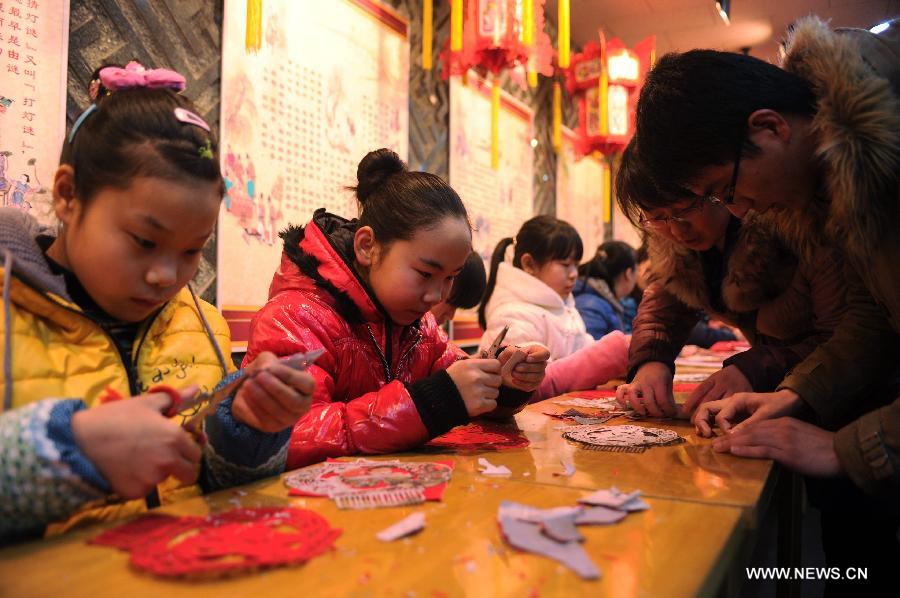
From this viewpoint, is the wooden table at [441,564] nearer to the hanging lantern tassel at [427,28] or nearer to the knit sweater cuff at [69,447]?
the knit sweater cuff at [69,447]

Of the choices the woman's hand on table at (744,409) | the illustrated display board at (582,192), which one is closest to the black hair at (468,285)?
the woman's hand on table at (744,409)

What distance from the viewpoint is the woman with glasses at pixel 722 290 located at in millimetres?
1521

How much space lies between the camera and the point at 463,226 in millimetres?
1491

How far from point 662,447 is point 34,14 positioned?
188 cm

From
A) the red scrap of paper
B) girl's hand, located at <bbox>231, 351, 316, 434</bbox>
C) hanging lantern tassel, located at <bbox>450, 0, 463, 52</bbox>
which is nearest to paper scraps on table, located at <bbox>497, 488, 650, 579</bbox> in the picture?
girl's hand, located at <bbox>231, 351, 316, 434</bbox>

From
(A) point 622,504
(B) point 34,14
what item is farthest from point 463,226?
(B) point 34,14

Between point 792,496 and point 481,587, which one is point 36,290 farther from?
point 792,496

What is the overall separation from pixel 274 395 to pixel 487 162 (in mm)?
3540

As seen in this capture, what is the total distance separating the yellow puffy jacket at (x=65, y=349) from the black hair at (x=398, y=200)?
1.73ft

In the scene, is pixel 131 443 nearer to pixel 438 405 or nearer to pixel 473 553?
pixel 473 553

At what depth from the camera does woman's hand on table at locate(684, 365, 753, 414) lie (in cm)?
151

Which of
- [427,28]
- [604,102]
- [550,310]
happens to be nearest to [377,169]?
[550,310]

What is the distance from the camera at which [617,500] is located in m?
0.79

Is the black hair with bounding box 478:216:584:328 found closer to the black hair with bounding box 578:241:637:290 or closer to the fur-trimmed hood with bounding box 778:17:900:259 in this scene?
the black hair with bounding box 578:241:637:290
